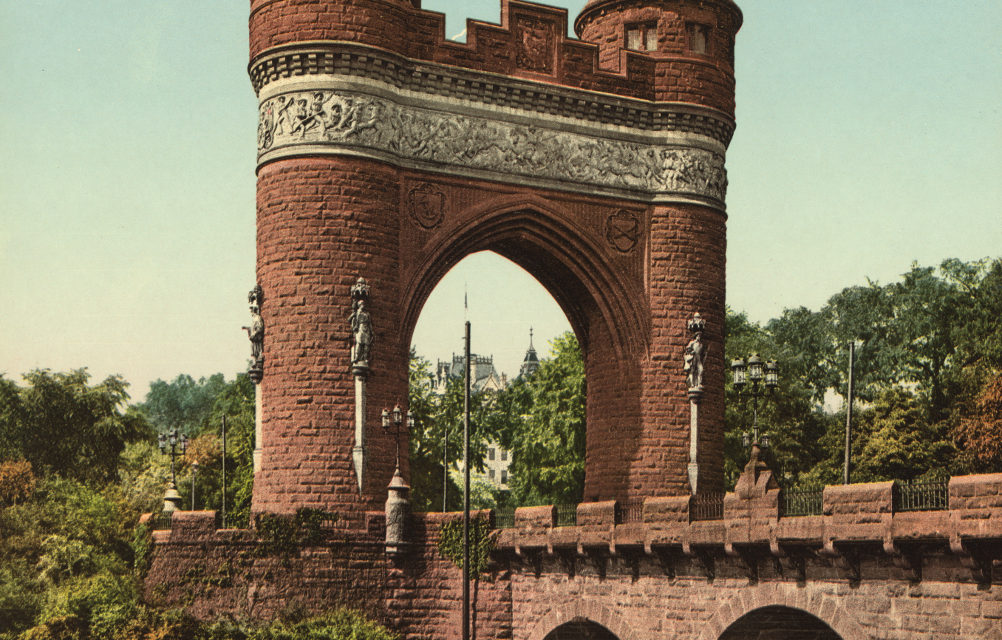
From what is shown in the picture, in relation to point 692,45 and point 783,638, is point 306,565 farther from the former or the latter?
point 692,45

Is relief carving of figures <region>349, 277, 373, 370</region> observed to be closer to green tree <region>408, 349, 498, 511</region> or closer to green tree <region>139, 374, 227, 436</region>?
green tree <region>408, 349, 498, 511</region>

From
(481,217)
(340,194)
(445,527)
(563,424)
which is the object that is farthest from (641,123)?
(563,424)

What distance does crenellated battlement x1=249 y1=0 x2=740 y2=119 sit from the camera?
28.6 m

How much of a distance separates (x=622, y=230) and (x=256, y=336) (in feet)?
27.8

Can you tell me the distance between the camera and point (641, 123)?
31922 millimetres

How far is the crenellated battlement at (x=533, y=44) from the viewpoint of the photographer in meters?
28.6

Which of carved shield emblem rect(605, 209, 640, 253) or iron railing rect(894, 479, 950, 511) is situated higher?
carved shield emblem rect(605, 209, 640, 253)

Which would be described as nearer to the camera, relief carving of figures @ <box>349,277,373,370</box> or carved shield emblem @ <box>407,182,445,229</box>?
relief carving of figures @ <box>349,277,373,370</box>

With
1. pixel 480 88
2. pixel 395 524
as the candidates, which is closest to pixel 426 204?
pixel 480 88

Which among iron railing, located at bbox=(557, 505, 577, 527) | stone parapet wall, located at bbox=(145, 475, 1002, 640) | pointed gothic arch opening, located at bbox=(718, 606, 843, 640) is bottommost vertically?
pointed gothic arch opening, located at bbox=(718, 606, 843, 640)

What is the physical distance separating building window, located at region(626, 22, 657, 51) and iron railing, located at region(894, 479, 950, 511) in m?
17.9

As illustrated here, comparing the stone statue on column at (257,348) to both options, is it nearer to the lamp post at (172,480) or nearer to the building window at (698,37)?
the lamp post at (172,480)

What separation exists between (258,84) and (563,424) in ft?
75.4

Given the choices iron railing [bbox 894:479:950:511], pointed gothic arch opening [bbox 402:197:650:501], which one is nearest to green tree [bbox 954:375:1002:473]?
pointed gothic arch opening [bbox 402:197:650:501]
